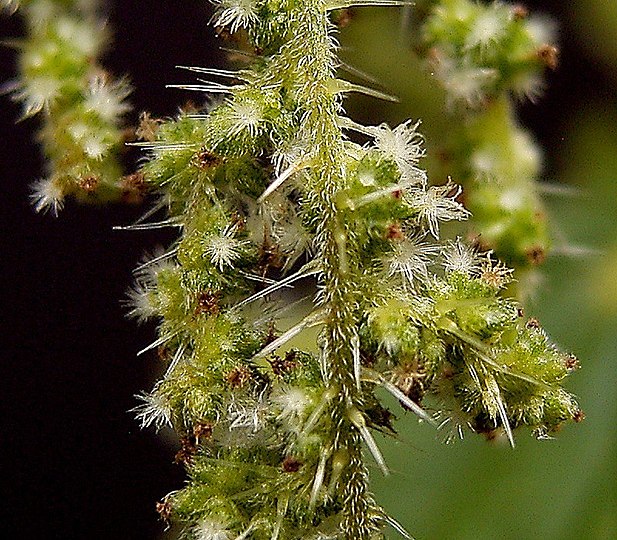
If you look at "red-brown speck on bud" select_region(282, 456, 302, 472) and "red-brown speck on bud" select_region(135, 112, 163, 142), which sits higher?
"red-brown speck on bud" select_region(135, 112, 163, 142)

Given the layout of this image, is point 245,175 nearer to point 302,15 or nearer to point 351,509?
point 302,15

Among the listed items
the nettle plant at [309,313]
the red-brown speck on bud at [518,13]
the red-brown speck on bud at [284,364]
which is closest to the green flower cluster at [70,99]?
the nettle plant at [309,313]

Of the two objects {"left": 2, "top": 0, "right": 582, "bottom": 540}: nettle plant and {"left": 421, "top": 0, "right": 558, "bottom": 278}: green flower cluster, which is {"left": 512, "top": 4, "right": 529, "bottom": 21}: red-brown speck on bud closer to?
{"left": 421, "top": 0, "right": 558, "bottom": 278}: green flower cluster

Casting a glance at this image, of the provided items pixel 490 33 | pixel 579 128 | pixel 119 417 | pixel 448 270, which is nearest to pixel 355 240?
pixel 448 270

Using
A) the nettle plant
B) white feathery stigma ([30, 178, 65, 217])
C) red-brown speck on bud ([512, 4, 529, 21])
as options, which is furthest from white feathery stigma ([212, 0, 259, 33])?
red-brown speck on bud ([512, 4, 529, 21])

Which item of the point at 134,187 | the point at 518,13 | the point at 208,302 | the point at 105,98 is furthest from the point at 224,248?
the point at 518,13
